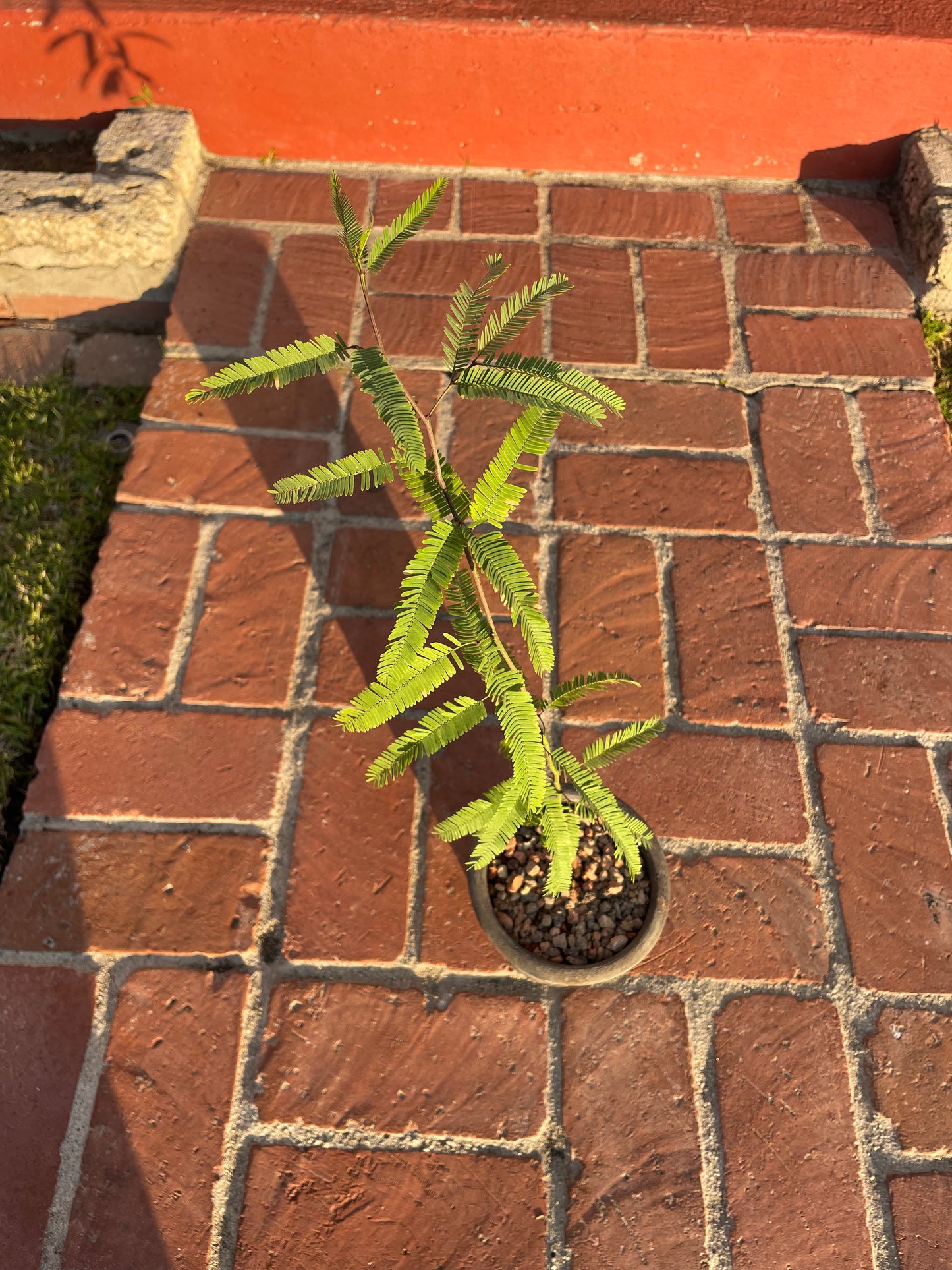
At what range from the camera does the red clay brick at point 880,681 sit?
1898 millimetres

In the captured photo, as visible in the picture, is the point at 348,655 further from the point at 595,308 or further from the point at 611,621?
the point at 595,308

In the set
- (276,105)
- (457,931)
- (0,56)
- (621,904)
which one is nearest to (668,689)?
(621,904)

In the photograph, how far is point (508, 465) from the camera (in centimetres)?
114

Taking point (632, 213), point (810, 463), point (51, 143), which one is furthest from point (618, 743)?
point (51, 143)

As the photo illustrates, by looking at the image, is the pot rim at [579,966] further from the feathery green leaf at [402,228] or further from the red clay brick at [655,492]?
the feathery green leaf at [402,228]

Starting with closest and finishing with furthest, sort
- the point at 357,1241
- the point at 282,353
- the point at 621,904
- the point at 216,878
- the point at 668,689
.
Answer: the point at 282,353 → the point at 357,1241 → the point at 621,904 → the point at 216,878 → the point at 668,689

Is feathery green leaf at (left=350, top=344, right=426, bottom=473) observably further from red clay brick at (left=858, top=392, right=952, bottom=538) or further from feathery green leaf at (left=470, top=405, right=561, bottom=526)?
red clay brick at (left=858, top=392, right=952, bottom=538)

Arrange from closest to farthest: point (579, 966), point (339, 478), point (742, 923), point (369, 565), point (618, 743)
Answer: point (339, 478)
point (618, 743)
point (579, 966)
point (742, 923)
point (369, 565)

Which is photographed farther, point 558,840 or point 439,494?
point 558,840

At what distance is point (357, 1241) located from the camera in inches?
58.7

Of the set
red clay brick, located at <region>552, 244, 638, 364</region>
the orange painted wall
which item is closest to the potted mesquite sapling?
red clay brick, located at <region>552, 244, 638, 364</region>

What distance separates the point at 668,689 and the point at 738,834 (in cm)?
A: 32

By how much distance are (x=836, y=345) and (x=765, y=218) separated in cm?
48

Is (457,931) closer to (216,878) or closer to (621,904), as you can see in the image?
(621,904)
